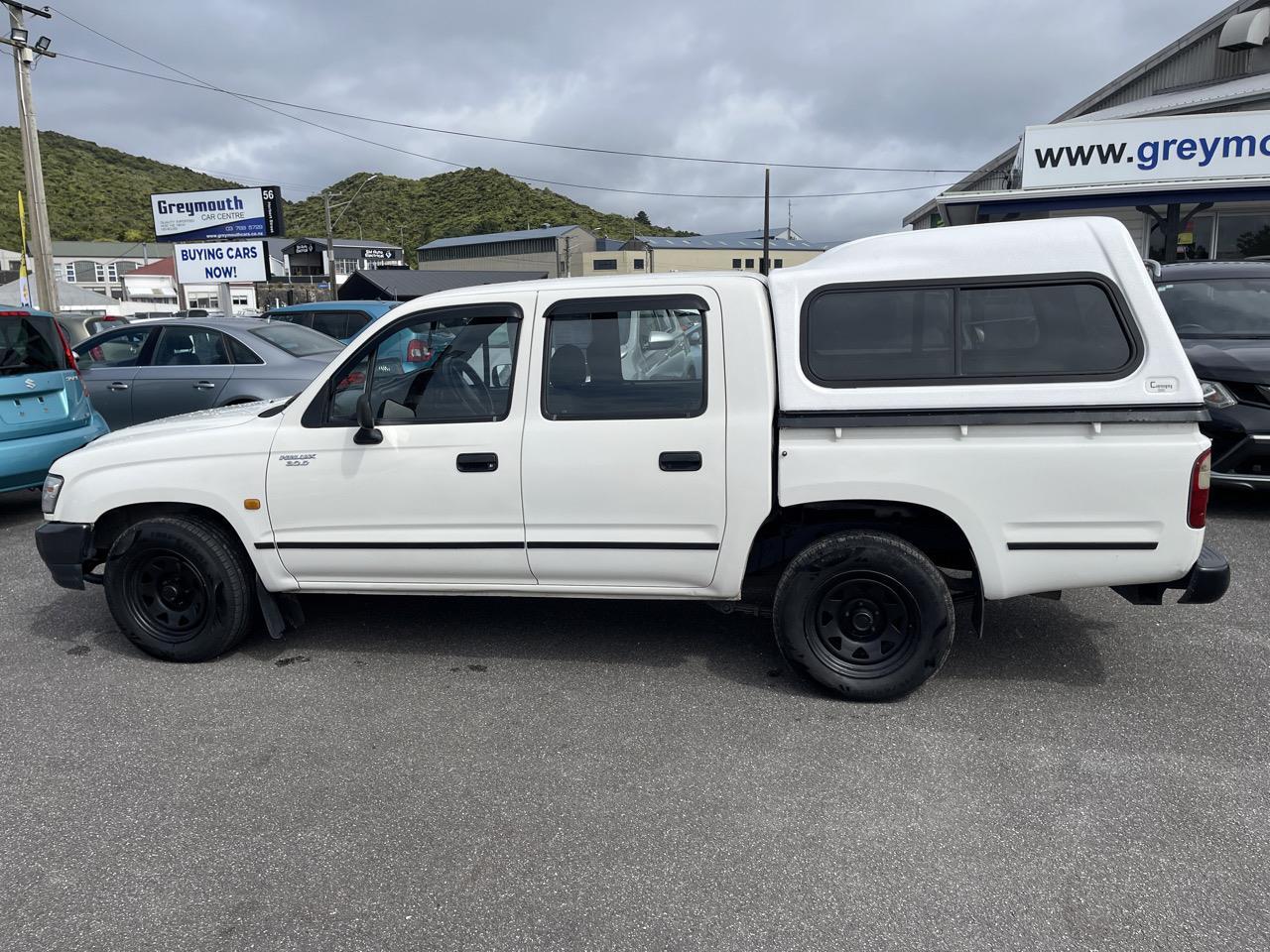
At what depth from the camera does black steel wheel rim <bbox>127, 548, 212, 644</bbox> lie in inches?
178

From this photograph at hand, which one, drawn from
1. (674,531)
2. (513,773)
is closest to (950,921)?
(513,773)

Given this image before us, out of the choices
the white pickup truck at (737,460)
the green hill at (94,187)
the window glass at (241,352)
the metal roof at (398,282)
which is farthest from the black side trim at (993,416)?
the green hill at (94,187)

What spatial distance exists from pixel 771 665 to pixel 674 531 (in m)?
0.91

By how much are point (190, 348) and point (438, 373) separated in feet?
20.6

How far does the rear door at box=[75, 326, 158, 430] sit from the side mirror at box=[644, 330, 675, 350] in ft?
24.1

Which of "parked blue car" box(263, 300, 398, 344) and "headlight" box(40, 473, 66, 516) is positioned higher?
"parked blue car" box(263, 300, 398, 344)

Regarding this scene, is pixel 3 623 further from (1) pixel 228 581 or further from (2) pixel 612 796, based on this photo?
(2) pixel 612 796

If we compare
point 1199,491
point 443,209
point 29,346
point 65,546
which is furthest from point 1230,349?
point 443,209

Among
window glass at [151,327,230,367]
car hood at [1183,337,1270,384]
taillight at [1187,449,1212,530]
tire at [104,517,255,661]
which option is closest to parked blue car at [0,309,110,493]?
window glass at [151,327,230,367]

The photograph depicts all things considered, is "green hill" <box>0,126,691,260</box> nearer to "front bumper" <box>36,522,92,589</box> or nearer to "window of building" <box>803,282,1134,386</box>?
"front bumper" <box>36,522,92,589</box>

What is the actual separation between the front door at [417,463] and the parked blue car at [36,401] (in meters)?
4.05

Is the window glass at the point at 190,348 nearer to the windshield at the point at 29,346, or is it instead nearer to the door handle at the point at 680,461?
the windshield at the point at 29,346

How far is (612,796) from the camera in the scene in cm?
328

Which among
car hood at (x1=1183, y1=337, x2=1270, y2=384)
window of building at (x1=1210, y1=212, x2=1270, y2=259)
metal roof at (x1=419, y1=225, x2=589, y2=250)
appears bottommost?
car hood at (x1=1183, y1=337, x2=1270, y2=384)
